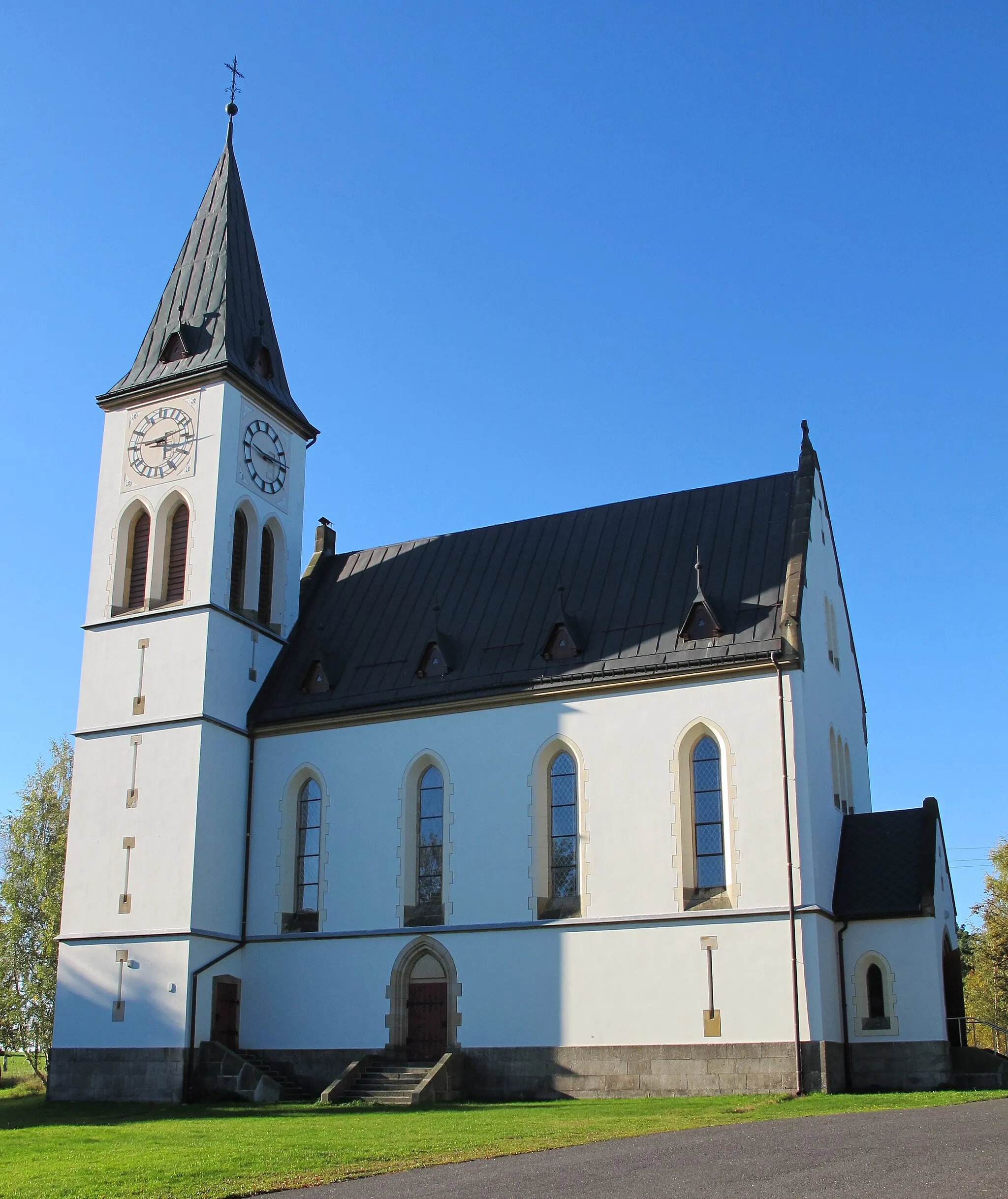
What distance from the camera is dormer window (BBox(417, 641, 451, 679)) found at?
2972cm

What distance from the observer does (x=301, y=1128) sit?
61.8ft

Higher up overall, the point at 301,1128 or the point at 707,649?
the point at 707,649

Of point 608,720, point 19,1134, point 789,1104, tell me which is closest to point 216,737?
point 608,720

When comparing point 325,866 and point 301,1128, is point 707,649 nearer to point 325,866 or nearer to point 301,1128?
point 325,866

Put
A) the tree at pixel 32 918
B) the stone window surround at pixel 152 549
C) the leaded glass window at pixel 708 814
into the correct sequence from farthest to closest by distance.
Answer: the tree at pixel 32 918 → the stone window surround at pixel 152 549 → the leaded glass window at pixel 708 814

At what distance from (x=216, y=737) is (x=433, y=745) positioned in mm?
5293

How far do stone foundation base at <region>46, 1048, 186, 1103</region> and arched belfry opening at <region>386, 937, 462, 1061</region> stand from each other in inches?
181

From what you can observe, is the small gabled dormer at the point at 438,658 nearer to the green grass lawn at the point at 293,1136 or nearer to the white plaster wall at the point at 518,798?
the white plaster wall at the point at 518,798

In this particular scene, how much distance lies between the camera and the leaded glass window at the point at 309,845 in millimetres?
29500

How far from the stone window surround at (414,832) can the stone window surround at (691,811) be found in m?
5.15

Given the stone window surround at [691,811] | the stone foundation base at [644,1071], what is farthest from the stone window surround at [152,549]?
the stone foundation base at [644,1071]

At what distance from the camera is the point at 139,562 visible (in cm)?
3266

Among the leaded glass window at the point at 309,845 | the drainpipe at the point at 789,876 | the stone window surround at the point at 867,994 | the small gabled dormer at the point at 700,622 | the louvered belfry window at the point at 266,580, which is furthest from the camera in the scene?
the louvered belfry window at the point at 266,580

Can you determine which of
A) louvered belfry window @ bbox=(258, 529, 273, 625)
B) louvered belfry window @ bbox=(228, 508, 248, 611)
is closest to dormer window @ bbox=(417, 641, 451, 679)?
louvered belfry window @ bbox=(258, 529, 273, 625)
